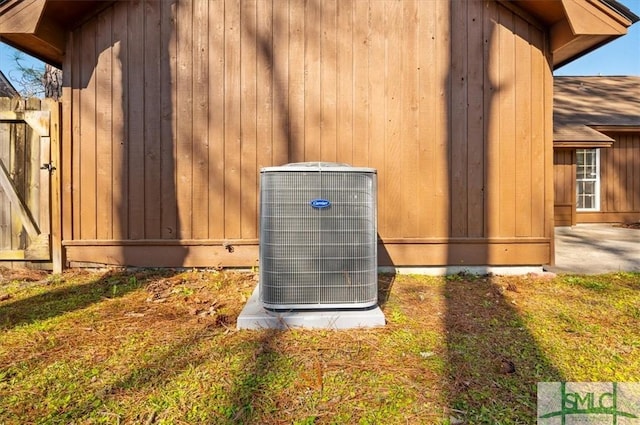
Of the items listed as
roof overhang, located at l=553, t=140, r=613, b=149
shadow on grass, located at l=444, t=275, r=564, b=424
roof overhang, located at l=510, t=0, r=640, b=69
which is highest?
roof overhang, located at l=510, t=0, r=640, b=69

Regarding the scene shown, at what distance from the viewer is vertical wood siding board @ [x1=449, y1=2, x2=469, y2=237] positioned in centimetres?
361

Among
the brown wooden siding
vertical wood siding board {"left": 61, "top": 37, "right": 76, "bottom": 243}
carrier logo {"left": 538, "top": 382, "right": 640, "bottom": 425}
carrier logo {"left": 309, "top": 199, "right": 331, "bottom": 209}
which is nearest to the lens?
carrier logo {"left": 538, "top": 382, "right": 640, "bottom": 425}

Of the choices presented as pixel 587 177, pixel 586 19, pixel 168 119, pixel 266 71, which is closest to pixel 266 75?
pixel 266 71

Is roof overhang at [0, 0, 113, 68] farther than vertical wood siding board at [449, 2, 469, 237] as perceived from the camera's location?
No

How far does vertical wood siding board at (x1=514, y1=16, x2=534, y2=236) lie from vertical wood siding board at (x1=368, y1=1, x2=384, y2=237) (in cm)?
139

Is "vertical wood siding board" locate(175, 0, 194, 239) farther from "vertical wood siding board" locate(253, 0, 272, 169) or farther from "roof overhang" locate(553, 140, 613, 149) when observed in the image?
"roof overhang" locate(553, 140, 613, 149)

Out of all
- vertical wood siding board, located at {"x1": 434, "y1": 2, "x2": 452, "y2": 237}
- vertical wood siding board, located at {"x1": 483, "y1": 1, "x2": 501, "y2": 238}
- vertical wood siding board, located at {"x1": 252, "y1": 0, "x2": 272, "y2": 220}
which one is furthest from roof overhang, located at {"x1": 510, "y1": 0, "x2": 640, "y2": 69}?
vertical wood siding board, located at {"x1": 252, "y1": 0, "x2": 272, "y2": 220}

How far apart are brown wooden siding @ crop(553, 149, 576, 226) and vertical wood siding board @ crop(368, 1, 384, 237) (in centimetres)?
593

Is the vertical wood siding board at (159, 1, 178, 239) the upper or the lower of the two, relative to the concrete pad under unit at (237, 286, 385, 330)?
upper

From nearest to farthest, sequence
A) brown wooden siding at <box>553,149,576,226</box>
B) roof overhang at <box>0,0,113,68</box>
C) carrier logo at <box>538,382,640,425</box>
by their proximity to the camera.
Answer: carrier logo at <box>538,382,640,425</box> → roof overhang at <box>0,0,113,68</box> → brown wooden siding at <box>553,149,576,226</box>

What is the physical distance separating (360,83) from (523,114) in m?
1.76

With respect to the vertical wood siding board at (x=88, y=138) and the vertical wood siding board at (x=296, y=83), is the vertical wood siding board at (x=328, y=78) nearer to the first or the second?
the vertical wood siding board at (x=296, y=83)

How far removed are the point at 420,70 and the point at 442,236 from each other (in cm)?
178

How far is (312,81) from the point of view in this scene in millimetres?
3609
